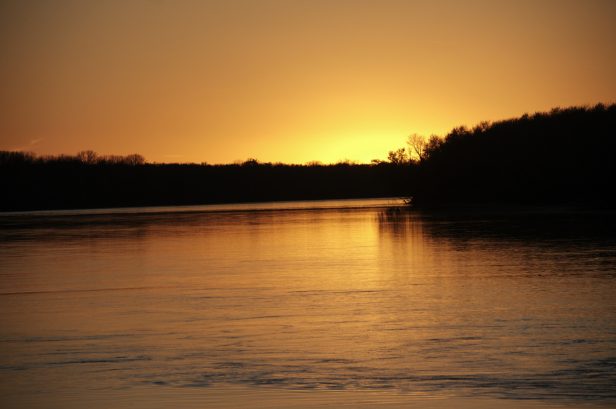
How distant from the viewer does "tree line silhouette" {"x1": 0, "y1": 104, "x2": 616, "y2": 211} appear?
288 feet

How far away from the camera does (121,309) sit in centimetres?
1734

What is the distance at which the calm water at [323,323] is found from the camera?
10656 millimetres

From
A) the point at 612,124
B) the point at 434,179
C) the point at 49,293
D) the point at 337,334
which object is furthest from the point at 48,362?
A: the point at 434,179

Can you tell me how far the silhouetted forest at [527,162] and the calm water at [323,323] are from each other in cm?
5847

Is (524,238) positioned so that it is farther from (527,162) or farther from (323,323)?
(527,162)

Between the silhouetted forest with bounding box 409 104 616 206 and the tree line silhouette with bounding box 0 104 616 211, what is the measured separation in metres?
0.13

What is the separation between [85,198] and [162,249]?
12834 cm

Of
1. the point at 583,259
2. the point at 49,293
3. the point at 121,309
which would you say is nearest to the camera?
the point at 121,309

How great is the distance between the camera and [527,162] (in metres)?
94.8

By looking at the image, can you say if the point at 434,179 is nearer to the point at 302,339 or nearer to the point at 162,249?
the point at 162,249

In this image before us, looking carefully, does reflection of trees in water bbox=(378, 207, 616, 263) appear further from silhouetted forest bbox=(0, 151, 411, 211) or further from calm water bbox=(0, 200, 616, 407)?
silhouetted forest bbox=(0, 151, 411, 211)

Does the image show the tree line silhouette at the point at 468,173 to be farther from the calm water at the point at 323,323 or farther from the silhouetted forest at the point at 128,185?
the calm water at the point at 323,323

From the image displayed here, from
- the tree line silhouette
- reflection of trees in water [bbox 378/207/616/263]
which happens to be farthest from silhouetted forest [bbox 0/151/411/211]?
reflection of trees in water [bbox 378/207/616/263]

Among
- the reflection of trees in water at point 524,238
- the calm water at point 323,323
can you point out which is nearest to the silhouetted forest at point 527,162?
the reflection of trees in water at point 524,238
